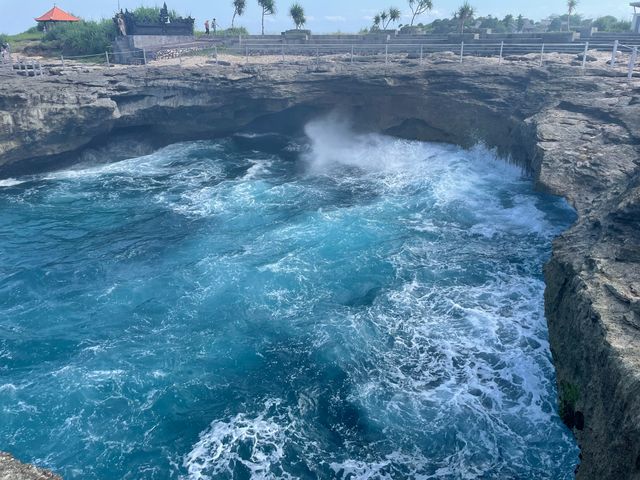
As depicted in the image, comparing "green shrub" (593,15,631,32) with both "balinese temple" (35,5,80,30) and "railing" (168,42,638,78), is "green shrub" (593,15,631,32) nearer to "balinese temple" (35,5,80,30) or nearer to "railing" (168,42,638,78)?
"railing" (168,42,638,78)

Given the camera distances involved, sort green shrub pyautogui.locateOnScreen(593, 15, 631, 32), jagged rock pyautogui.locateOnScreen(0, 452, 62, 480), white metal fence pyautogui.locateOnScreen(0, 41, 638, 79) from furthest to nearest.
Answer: green shrub pyautogui.locateOnScreen(593, 15, 631, 32), white metal fence pyautogui.locateOnScreen(0, 41, 638, 79), jagged rock pyautogui.locateOnScreen(0, 452, 62, 480)

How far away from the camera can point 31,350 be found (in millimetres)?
14883

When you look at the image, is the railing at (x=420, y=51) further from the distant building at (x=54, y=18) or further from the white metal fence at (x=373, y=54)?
the distant building at (x=54, y=18)

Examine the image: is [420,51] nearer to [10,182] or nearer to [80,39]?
[80,39]

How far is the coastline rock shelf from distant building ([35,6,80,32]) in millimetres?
18498

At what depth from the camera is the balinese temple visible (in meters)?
42.2

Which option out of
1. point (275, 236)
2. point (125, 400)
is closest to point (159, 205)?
point (275, 236)

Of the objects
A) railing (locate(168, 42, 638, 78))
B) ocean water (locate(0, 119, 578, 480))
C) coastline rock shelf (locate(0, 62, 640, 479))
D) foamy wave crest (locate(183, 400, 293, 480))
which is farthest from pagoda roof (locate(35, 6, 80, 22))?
foamy wave crest (locate(183, 400, 293, 480))

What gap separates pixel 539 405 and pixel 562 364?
202cm

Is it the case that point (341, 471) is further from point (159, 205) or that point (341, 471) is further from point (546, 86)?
point (546, 86)

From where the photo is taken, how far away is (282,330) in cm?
1556

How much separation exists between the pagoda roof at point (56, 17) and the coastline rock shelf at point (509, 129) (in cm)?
1846

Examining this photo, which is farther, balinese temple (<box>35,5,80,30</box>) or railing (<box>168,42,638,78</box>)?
balinese temple (<box>35,5,80,30</box>)

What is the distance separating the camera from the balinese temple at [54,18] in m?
42.2
